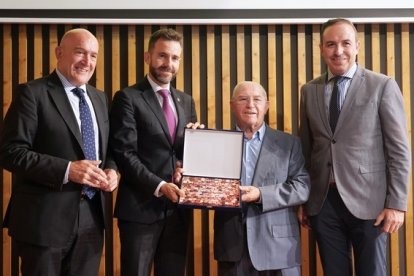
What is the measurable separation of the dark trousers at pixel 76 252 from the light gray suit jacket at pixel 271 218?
2.01 feet

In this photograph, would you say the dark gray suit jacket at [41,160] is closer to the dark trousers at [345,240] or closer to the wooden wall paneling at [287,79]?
the dark trousers at [345,240]

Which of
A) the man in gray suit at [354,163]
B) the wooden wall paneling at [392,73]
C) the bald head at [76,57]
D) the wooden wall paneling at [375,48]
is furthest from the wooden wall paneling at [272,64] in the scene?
the bald head at [76,57]

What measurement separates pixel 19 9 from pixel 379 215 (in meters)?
2.96

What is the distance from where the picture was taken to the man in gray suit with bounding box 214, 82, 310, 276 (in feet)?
7.97

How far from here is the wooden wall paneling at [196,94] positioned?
3748 mm

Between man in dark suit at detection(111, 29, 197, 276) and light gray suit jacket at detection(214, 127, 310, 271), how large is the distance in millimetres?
238

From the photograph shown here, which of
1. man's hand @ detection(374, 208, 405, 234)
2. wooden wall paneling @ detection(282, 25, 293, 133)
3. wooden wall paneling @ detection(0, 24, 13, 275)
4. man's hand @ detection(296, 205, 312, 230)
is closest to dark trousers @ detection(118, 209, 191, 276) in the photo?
man's hand @ detection(296, 205, 312, 230)

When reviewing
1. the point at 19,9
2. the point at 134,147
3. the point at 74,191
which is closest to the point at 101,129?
the point at 134,147

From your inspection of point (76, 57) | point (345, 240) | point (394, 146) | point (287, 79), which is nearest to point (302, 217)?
point (345, 240)

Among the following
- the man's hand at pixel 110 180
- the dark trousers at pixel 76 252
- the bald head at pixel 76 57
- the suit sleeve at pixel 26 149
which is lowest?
the dark trousers at pixel 76 252

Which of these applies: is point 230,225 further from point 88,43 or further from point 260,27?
point 260,27

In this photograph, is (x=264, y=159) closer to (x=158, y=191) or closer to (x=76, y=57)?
(x=158, y=191)

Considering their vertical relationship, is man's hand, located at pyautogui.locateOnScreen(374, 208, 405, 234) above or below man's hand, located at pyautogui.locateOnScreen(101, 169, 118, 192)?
below

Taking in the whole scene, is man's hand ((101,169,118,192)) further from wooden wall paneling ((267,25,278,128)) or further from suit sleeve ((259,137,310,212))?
wooden wall paneling ((267,25,278,128))
